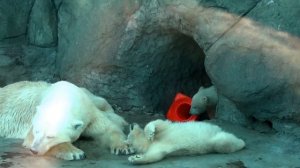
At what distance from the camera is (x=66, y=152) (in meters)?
4.52

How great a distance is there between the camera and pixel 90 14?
6.20 meters

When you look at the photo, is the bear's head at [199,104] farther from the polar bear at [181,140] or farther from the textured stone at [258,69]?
the polar bear at [181,140]

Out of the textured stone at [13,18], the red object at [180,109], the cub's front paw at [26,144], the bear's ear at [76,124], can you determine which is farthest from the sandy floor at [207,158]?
the textured stone at [13,18]

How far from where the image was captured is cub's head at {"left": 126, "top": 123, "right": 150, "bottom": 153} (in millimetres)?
4527

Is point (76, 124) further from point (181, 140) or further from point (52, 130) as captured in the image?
point (181, 140)

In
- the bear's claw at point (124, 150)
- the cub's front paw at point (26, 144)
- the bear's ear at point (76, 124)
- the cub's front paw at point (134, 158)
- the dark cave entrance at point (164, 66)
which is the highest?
the dark cave entrance at point (164, 66)

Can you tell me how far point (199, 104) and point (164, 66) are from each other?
55 cm

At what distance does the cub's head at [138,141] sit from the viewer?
4.53 m

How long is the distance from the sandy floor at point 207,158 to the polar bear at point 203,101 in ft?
3.95

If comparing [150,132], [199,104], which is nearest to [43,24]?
[199,104]

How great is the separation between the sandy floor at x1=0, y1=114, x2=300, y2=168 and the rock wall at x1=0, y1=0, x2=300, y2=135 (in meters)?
0.25

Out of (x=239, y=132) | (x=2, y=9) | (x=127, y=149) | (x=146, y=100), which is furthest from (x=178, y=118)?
(x=2, y=9)

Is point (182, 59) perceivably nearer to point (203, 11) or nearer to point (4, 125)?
point (203, 11)

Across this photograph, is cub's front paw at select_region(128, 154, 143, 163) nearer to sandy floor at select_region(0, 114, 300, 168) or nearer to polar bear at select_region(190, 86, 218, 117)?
sandy floor at select_region(0, 114, 300, 168)
